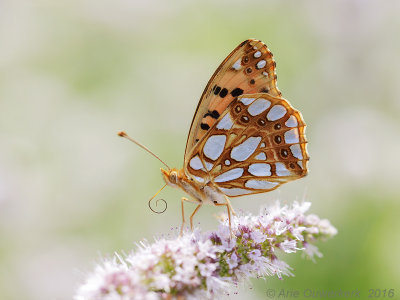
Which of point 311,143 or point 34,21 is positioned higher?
point 34,21

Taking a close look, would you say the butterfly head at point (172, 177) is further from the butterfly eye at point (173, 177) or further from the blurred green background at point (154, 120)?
the blurred green background at point (154, 120)

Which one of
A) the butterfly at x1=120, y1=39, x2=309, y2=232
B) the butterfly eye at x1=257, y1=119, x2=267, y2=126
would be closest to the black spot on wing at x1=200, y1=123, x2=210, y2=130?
the butterfly at x1=120, y1=39, x2=309, y2=232

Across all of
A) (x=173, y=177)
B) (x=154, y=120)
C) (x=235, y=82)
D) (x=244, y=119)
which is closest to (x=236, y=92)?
(x=235, y=82)

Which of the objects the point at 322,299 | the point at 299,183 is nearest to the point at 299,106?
the point at 299,183

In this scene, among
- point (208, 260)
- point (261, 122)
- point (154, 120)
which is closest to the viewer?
point (208, 260)

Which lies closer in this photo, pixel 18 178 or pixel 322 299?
pixel 322 299

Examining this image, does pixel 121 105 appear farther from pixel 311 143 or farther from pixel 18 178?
pixel 311 143

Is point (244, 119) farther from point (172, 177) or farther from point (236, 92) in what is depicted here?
point (172, 177)
